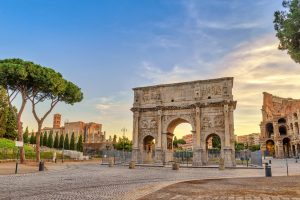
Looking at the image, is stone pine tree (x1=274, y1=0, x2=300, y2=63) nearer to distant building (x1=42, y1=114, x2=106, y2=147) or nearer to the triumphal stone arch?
the triumphal stone arch

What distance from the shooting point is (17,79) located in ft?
84.5

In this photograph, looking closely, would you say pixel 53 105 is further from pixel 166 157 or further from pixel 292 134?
pixel 292 134

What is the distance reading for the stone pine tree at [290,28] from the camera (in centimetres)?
925

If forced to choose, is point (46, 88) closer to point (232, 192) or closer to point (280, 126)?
point (232, 192)

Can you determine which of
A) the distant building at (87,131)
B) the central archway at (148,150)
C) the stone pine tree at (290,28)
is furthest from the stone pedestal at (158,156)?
the distant building at (87,131)

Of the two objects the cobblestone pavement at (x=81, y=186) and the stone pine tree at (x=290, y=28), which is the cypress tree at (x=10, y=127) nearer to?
the cobblestone pavement at (x=81, y=186)

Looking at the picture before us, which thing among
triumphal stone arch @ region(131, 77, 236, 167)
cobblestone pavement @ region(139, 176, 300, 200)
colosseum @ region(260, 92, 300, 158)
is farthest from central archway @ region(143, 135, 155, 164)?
colosseum @ region(260, 92, 300, 158)

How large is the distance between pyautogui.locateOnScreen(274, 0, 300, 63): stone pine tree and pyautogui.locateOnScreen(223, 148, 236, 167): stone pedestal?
21.1 meters

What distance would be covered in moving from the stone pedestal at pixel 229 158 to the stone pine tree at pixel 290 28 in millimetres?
21139

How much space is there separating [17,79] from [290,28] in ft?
80.9

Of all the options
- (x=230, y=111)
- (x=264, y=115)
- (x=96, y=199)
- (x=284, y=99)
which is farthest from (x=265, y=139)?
(x=96, y=199)

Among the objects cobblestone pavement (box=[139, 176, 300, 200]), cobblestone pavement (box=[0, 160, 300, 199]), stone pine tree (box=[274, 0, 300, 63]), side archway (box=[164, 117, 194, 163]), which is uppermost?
stone pine tree (box=[274, 0, 300, 63])

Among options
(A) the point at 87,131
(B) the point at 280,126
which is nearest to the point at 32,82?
(B) the point at 280,126

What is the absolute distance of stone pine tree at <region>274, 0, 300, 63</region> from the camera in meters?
9.25
